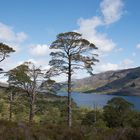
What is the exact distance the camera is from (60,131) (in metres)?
11.9

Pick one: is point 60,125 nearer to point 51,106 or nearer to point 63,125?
point 63,125

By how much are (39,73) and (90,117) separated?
29.5 metres

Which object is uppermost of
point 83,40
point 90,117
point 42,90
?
point 83,40

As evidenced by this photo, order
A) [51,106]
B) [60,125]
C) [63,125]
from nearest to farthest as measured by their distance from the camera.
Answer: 1. [60,125]
2. [63,125]
3. [51,106]

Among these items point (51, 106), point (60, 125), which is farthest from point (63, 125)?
point (51, 106)

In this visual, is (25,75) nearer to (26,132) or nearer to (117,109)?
(26,132)

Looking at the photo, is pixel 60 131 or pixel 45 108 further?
pixel 45 108

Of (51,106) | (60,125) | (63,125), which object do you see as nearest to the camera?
(60,125)

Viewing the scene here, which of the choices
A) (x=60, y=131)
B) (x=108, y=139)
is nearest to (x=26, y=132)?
(x=60, y=131)

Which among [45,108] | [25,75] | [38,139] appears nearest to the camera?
[38,139]

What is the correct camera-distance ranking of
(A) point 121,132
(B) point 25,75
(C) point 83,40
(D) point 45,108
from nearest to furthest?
(A) point 121,132
(C) point 83,40
(B) point 25,75
(D) point 45,108

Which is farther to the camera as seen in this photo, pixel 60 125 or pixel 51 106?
pixel 51 106

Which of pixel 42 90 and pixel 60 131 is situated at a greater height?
pixel 42 90

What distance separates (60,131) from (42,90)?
24.4 meters
